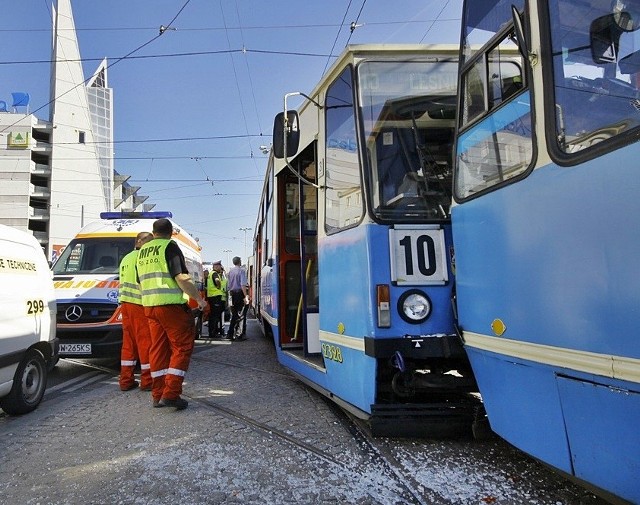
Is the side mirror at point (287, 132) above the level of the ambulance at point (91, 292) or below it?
above

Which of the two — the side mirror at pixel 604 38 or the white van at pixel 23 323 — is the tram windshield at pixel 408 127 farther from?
the white van at pixel 23 323

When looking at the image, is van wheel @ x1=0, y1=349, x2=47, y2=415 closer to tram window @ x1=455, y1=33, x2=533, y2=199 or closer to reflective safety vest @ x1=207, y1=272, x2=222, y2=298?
tram window @ x1=455, y1=33, x2=533, y2=199

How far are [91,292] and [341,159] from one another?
15.4ft

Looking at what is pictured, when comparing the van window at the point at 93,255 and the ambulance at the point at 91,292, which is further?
the van window at the point at 93,255

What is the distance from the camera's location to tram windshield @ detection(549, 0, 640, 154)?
1.98 meters

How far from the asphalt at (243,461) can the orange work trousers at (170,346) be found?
0.23 meters

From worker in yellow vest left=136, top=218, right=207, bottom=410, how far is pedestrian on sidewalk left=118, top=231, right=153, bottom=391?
810 millimetres

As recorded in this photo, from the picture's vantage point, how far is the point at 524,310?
2.23 meters

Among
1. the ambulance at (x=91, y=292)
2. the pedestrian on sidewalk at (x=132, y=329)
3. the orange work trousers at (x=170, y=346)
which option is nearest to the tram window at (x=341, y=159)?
the orange work trousers at (x=170, y=346)

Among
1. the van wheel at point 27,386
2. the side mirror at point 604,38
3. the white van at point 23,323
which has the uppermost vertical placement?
the side mirror at point 604,38

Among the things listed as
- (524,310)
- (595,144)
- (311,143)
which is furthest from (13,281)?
(595,144)

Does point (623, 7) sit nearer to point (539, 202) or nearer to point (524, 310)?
point (539, 202)

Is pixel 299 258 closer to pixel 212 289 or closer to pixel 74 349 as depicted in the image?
pixel 74 349

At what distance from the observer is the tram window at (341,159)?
3605 millimetres
